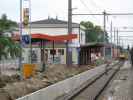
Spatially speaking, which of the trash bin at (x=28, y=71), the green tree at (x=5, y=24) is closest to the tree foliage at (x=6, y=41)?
the green tree at (x=5, y=24)

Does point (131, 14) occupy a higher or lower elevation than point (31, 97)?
higher

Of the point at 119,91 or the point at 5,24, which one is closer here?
the point at 5,24

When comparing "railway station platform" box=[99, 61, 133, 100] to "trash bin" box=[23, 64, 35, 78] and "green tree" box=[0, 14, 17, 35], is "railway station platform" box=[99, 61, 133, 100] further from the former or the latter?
"green tree" box=[0, 14, 17, 35]

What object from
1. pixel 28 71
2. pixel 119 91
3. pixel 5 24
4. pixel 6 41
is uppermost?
pixel 5 24

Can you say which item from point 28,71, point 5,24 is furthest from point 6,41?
point 28,71

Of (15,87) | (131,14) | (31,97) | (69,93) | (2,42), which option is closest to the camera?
(31,97)

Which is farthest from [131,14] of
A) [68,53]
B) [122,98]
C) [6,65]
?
[122,98]

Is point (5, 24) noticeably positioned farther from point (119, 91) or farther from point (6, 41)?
point (119, 91)

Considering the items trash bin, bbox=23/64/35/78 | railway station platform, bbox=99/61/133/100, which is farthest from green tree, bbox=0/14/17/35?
trash bin, bbox=23/64/35/78

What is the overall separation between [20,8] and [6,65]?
18077 mm

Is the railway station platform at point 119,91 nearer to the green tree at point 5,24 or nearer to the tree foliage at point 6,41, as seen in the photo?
the tree foliage at point 6,41

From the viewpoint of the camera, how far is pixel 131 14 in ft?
186

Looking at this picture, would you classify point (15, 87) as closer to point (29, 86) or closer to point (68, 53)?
point (29, 86)

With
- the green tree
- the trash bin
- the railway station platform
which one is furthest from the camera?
the trash bin
